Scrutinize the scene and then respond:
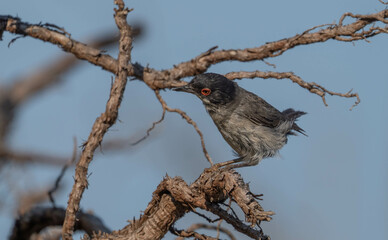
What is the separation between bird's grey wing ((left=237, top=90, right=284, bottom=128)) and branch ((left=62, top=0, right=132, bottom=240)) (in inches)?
61.5

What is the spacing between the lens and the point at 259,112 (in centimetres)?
566

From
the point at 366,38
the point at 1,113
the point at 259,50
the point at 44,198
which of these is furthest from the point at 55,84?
the point at 366,38

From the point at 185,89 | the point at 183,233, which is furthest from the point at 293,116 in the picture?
the point at 183,233

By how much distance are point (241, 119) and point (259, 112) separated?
11.9 inches

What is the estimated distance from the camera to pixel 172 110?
193 inches

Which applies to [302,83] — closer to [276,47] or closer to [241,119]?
[276,47]

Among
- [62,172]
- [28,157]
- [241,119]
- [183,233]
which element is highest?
[28,157]

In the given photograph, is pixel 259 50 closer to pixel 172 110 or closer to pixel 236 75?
pixel 236 75

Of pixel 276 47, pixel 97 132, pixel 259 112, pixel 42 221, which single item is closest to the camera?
pixel 97 132

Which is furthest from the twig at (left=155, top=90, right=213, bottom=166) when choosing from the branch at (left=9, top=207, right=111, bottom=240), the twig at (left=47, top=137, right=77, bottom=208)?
the branch at (left=9, top=207, right=111, bottom=240)

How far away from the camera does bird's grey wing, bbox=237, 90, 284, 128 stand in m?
5.54

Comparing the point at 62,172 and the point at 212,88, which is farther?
the point at 212,88

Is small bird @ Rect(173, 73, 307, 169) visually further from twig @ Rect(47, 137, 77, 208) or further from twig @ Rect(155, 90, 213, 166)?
twig @ Rect(47, 137, 77, 208)

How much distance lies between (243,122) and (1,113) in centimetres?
340
